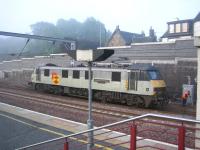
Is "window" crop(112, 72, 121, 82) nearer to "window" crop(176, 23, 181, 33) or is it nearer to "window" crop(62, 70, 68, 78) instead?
"window" crop(62, 70, 68, 78)

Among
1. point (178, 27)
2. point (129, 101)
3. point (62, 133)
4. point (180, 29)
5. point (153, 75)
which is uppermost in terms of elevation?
point (178, 27)

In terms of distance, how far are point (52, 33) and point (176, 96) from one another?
Answer: 315 ft

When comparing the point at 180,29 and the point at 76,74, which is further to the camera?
the point at 180,29

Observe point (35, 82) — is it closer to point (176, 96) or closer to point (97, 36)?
point (176, 96)

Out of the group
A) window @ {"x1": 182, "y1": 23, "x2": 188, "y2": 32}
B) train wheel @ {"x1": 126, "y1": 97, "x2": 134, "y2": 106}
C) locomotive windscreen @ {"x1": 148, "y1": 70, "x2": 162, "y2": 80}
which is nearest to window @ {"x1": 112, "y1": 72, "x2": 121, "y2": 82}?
Result: train wheel @ {"x1": 126, "y1": 97, "x2": 134, "y2": 106}

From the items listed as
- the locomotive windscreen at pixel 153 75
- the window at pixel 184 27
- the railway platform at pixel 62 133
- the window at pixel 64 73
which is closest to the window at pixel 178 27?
the window at pixel 184 27

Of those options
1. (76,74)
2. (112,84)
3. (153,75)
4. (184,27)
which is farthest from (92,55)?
(184,27)

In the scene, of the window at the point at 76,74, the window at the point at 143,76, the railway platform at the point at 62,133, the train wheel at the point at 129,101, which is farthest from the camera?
the window at the point at 76,74

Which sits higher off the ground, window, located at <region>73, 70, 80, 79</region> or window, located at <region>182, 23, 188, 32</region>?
window, located at <region>182, 23, 188, 32</region>

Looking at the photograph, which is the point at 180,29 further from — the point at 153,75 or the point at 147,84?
the point at 147,84

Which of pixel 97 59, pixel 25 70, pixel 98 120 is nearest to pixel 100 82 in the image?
pixel 98 120

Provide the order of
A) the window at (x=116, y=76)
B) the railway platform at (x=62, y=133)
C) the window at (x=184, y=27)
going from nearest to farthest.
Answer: the railway platform at (x=62, y=133) → the window at (x=116, y=76) → the window at (x=184, y=27)

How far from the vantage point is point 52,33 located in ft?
398

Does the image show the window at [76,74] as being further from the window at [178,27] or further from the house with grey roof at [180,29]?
the window at [178,27]
